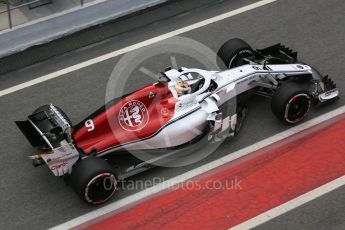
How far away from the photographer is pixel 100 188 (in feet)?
27.4

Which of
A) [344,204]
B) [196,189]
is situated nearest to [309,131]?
[344,204]

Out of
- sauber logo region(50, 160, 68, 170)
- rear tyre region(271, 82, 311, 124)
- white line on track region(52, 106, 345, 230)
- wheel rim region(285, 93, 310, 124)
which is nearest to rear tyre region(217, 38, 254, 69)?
rear tyre region(271, 82, 311, 124)

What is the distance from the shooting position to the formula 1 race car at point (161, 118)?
8.31 metres

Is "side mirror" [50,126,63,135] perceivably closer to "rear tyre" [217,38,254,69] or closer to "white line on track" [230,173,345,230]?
"white line on track" [230,173,345,230]

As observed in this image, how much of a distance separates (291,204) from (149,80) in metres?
3.63

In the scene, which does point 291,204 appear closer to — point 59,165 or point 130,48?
point 59,165

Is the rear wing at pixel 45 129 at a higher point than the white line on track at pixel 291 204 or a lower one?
higher

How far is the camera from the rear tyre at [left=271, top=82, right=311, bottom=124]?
30.2 ft

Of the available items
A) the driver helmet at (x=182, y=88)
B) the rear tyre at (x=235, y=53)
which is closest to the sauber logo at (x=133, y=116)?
the driver helmet at (x=182, y=88)

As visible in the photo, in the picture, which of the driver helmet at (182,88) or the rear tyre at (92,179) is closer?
the rear tyre at (92,179)

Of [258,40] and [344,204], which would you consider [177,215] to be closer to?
[344,204]

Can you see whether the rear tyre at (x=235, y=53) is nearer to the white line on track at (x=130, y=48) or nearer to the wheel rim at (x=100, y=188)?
the white line on track at (x=130, y=48)

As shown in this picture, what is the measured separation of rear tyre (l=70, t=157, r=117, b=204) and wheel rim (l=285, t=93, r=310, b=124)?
2.99 m

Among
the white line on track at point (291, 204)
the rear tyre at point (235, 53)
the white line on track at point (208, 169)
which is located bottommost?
the white line on track at point (291, 204)
